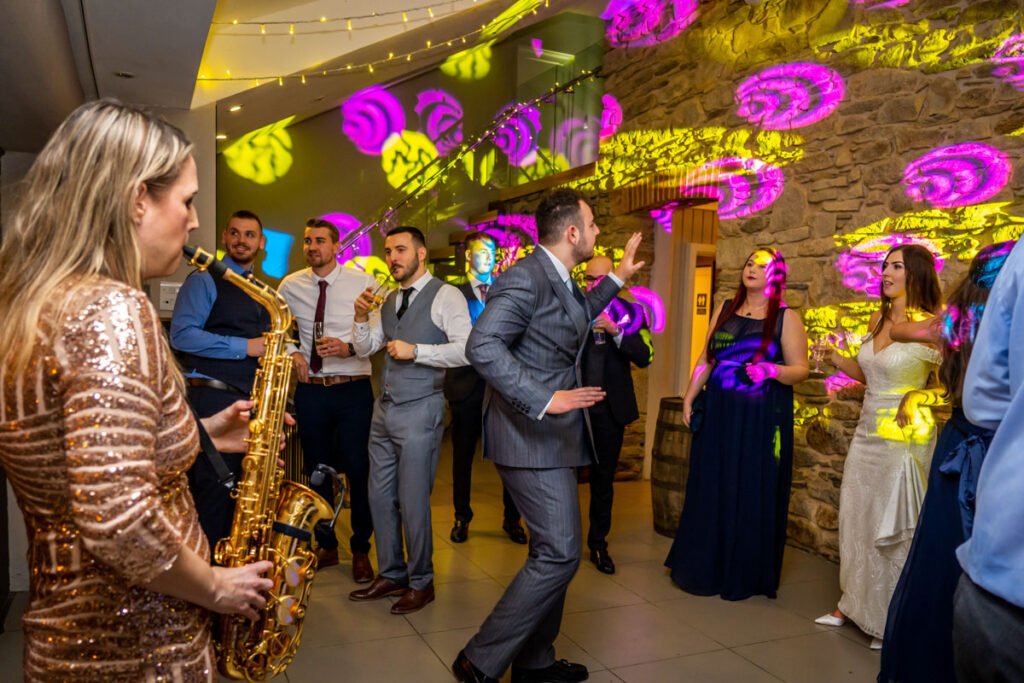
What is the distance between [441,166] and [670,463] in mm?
4520

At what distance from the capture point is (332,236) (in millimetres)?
4023

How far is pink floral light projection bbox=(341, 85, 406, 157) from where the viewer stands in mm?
8633

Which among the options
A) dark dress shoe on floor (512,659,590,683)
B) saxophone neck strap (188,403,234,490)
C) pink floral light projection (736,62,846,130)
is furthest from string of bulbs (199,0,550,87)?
saxophone neck strap (188,403,234,490)

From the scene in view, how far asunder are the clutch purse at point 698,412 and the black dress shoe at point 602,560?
806 mm

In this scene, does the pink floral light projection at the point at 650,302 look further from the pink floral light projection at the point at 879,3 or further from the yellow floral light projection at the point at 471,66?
the yellow floral light projection at the point at 471,66

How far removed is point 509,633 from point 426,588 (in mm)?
1026

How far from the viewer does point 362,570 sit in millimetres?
3773

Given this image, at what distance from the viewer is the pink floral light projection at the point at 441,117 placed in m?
9.14

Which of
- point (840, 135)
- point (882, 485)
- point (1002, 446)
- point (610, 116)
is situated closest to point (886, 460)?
point (882, 485)

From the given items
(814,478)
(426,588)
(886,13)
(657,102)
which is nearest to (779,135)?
(886,13)

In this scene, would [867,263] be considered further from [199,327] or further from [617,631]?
[199,327]

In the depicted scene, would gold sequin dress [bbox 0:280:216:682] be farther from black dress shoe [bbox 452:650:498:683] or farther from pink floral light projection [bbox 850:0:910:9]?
pink floral light projection [bbox 850:0:910:9]

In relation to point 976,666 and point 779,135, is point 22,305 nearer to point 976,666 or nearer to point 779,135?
point 976,666

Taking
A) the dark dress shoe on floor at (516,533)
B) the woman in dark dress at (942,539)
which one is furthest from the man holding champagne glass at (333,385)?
the woman in dark dress at (942,539)
